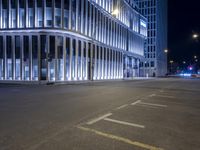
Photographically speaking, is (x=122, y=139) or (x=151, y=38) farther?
(x=151, y=38)

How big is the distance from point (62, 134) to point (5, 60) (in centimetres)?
4001

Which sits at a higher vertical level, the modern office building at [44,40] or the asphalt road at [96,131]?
the modern office building at [44,40]

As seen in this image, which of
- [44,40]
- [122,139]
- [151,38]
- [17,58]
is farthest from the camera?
[151,38]

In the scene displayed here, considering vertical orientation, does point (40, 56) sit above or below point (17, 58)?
above

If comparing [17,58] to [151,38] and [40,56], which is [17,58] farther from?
[151,38]

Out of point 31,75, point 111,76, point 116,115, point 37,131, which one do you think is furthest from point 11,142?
point 111,76

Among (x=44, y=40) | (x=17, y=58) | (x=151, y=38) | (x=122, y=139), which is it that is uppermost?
(x=151, y=38)

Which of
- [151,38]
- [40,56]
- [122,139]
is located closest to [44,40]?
[40,56]

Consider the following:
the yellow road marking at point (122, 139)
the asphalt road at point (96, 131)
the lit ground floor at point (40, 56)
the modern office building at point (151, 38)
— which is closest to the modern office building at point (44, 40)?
the lit ground floor at point (40, 56)

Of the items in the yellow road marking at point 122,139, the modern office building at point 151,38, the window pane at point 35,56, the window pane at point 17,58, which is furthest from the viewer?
the modern office building at point 151,38

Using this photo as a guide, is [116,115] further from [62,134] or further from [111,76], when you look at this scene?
[111,76]

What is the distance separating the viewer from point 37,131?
652 centimetres

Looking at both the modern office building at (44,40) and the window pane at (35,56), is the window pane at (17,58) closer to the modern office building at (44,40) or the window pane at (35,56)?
the modern office building at (44,40)

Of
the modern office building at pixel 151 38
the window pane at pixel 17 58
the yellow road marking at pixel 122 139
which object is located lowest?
the yellow road marking at pixel 122 139
